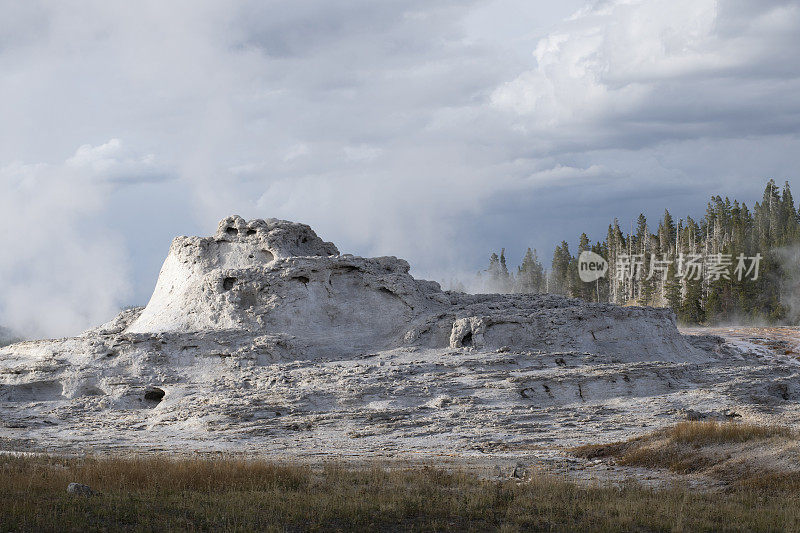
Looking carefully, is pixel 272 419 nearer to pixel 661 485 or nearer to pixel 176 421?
pixel 176 421

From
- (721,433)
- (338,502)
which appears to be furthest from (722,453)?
(338,502)

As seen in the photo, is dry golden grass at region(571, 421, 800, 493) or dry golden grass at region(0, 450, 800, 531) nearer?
dry golden grass at region(0, 450, 800, 531)

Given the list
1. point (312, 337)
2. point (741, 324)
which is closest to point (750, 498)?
point (312, 337)

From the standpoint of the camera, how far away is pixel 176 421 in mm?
25094

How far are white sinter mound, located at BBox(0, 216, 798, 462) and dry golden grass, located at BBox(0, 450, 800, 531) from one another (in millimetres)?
5583

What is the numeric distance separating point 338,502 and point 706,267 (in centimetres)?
8946

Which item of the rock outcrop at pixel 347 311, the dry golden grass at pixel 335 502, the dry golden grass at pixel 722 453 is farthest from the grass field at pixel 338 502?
the rock outcrop at pixel 347 311

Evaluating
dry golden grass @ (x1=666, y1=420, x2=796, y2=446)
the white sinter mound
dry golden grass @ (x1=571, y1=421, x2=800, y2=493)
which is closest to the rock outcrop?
the white sinter mound

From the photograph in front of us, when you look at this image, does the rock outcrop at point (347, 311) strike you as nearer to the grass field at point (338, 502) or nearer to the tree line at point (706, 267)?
the grass field at point (338, 502)

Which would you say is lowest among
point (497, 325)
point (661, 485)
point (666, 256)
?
point (661, 485)

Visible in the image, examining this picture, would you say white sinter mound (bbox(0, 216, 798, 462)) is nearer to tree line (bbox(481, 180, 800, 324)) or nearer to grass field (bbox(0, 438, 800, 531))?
grass field (bbox(0, 438, 800, 531))

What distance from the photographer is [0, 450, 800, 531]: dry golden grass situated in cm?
1215

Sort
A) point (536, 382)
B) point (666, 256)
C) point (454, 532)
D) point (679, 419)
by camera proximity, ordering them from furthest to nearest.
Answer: point (666, 256), point (536, 382), point (679, 419), point (454, 532)

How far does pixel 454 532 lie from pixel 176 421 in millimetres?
15135
